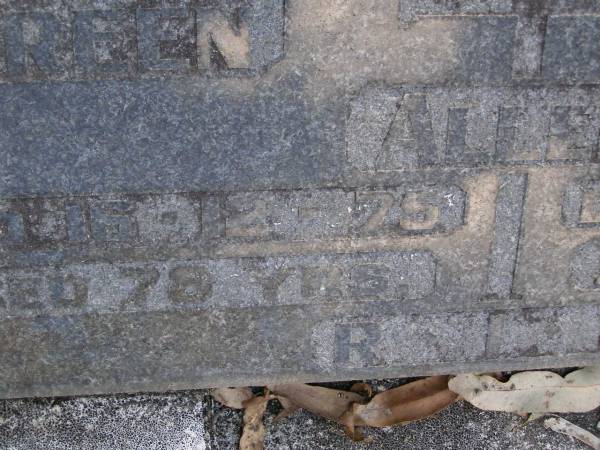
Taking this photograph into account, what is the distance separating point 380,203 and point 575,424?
0.86 meters

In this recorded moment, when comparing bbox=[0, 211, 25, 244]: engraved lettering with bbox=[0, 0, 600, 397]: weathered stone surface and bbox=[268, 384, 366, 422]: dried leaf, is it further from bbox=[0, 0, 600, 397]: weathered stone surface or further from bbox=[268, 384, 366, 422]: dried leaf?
bbox=[268, 384, 366, 422]: dried leaf

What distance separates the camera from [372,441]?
1.61m

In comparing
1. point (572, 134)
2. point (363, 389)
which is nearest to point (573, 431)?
point (363, 389)

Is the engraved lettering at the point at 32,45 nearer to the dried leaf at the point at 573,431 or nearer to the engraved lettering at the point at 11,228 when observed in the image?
the engraved lettering at the point at 11,228

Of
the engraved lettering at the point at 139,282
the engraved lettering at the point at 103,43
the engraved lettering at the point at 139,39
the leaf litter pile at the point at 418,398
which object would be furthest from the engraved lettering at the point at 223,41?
the leaf litter pile at the point at 418,398

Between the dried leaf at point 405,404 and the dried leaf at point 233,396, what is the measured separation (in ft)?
0.86

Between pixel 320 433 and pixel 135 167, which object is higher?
pixel 135 167

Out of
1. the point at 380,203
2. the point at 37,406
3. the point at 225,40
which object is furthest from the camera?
the point at 37,406

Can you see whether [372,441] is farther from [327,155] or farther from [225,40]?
[225,40]

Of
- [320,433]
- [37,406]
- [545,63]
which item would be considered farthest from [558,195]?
[37,406]

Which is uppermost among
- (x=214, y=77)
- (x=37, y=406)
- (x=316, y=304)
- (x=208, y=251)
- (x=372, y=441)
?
(x=214, y=77)

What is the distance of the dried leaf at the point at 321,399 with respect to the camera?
1.55 metres

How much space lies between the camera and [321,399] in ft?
5.11

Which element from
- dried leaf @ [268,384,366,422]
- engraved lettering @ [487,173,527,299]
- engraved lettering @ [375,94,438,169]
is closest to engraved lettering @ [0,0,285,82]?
engraved lettering @ [375,94,438,169]
